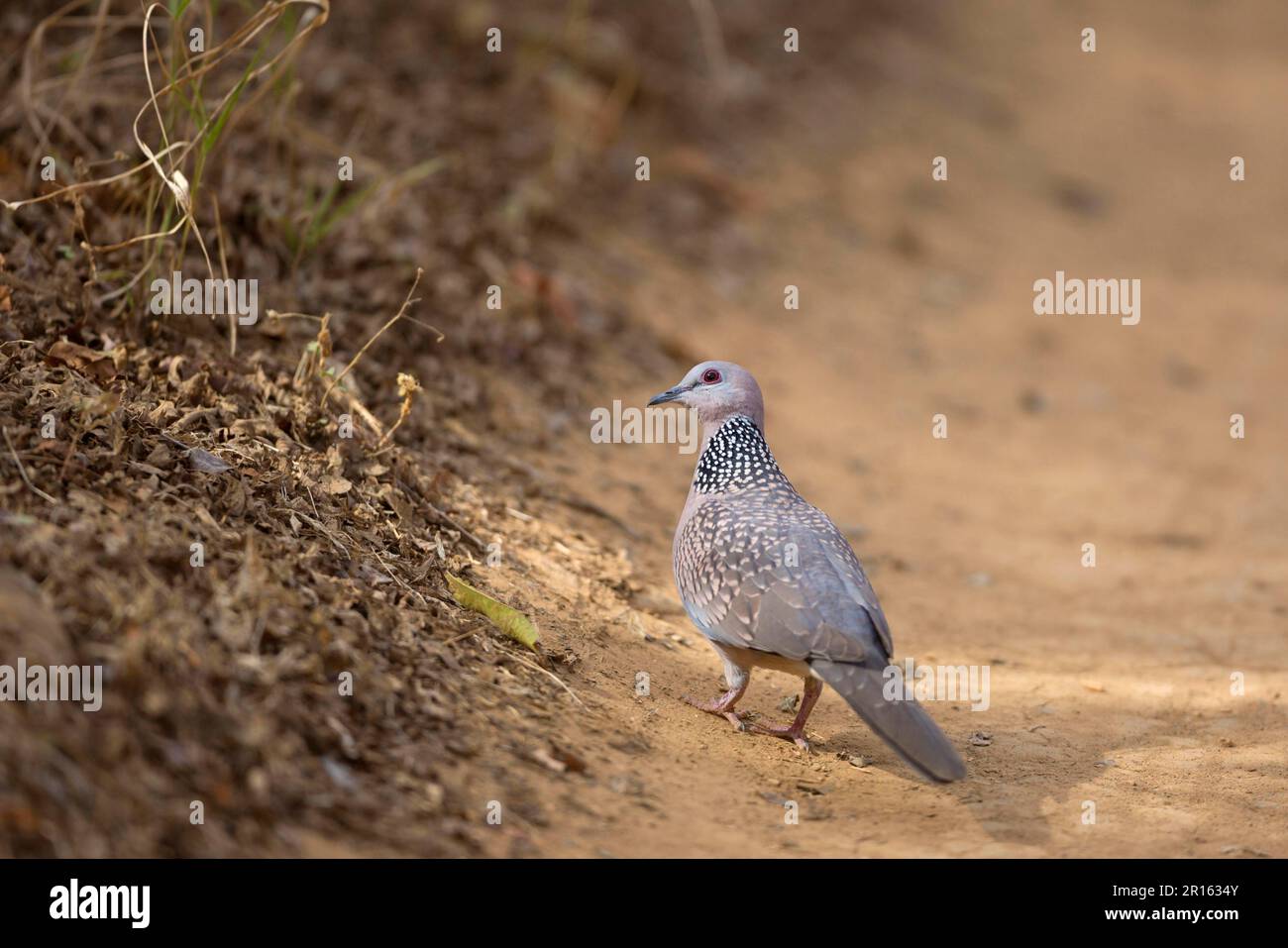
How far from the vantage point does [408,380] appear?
536cm

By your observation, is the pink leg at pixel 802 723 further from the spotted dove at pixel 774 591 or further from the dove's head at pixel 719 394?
the dove's head at pixel 719 394

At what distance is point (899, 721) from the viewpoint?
13.8ft

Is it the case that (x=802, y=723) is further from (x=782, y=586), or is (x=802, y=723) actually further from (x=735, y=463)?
(x=735, y=463)

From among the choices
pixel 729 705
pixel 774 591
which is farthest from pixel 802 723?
pixel 774 591

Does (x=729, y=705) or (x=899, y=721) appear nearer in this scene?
(x=899, y=721)

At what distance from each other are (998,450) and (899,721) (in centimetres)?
611

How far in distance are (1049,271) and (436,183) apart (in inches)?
276

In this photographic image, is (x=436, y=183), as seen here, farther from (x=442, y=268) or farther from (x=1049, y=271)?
(x=1049, y=271)

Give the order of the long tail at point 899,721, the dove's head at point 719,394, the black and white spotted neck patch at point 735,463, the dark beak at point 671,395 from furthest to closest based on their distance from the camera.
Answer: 1. the dark beak at point 671,395
2. the dove's head at point 719,394
3. the black and white spotted neck patch at point 735,463
4. the long tail at point 899,721

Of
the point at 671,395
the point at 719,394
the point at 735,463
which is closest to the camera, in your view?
the point at 735,463

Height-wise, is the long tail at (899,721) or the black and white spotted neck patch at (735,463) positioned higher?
the black and white spotted neck patch at (735,463)

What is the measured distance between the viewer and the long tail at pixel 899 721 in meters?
4.10

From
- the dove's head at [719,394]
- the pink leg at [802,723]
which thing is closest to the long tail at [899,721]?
the pink leg at [802,723]
